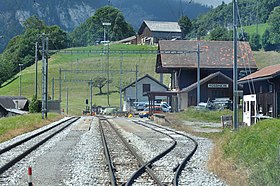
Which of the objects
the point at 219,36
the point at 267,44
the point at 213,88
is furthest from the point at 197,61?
the point at 267,44

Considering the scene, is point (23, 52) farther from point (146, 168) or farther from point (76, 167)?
point (146, 168)

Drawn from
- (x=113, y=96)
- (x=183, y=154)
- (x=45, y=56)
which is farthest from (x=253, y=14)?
(x=183, y=154)

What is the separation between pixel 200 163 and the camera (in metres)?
15.2

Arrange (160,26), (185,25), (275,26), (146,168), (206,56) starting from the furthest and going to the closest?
(185,25), (160,26), (275,26), (206,56), (146,168)

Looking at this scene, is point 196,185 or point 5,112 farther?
point 5,112

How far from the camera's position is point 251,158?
12406 mm

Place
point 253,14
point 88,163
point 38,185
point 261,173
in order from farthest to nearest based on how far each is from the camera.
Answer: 1. point 253,14
2. point 88,163
3. point 38,185
4. point 261,173

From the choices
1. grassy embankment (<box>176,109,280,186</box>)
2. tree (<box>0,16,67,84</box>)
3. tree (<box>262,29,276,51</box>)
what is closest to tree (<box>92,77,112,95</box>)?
tree (<box>0,16,67,84</box>)

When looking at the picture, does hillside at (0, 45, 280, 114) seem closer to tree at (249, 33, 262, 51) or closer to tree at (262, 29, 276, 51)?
tree at (249, 33, 262, 51)

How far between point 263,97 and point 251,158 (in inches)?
880

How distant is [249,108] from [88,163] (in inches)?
906

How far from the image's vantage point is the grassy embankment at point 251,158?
938cm

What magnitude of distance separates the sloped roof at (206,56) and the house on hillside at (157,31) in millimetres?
59169

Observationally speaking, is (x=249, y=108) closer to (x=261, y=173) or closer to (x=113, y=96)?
(x=261, y=173)
